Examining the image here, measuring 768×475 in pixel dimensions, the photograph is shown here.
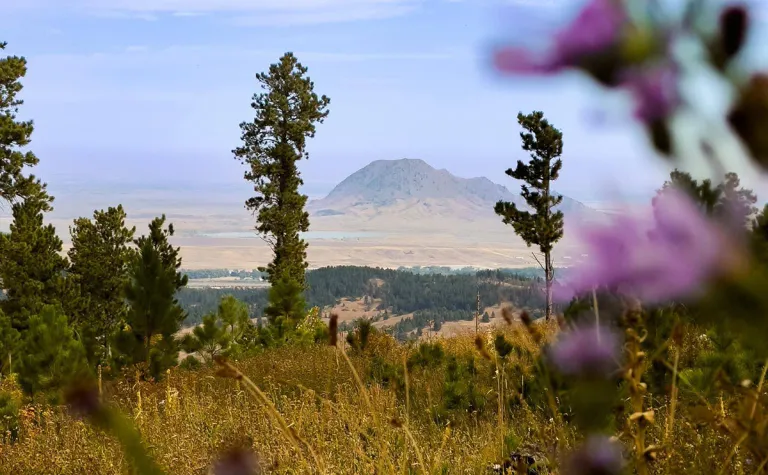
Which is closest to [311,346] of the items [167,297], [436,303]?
[167,297]

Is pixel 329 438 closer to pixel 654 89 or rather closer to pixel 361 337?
pixel 654 89

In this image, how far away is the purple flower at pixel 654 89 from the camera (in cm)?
34

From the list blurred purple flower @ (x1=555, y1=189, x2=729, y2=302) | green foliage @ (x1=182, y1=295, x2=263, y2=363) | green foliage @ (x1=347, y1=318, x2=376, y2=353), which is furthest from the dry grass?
green foliage @ (x1=182, y1=295, x2=263, y2=363)

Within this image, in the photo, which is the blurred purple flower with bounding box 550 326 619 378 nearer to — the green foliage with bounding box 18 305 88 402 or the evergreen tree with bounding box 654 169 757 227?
the evergreen tree with bounding box 654 169 757 227

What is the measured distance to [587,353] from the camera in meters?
0.53

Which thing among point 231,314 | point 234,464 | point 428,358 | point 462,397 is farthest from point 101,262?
point 234,464

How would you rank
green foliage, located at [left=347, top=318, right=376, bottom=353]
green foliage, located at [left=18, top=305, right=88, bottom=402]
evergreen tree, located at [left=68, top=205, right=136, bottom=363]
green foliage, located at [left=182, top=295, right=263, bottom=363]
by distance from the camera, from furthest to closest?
1. evergreen tree, located at [left=68, top=205, right=136, bottom=363]
2. green foliage, located at [left=182, top=295, right=263, bottom=363]
3. green foliage, located at [left=347, top=318, right=376, bottom=353]
4. green foliage, located at [left=18, top=305, right=88, bottom=402]

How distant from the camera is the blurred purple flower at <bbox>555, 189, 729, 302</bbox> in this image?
0.34 meters

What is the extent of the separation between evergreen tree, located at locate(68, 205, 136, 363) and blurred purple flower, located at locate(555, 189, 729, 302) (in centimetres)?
2068

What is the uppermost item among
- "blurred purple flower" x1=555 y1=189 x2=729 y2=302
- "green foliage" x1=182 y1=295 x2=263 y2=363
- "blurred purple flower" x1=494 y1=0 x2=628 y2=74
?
"blurred purple flower" x1=494 y1=0 x2=628 y2=74

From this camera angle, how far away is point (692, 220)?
0.34 meters

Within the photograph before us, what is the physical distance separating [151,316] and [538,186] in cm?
1365

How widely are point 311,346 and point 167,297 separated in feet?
15.5

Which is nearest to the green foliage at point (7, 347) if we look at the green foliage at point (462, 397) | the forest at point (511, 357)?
the forest at point (511, 357)
